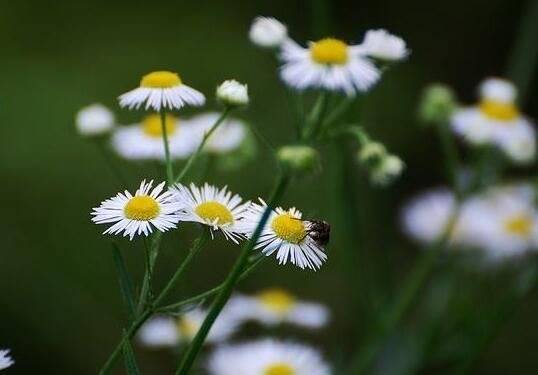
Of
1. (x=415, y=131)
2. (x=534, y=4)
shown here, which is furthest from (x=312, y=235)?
(x=415, y=131)

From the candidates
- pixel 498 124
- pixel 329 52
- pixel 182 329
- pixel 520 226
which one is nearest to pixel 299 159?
pixel 329 52

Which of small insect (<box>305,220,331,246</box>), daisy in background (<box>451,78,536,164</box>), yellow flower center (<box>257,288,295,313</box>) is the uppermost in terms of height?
daisy in background (<box>451,78,536,164</box>)

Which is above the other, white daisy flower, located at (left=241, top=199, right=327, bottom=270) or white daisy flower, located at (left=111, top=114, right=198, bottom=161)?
white daisy flower, located at (left=111, top=114, right=198, bottom=161)

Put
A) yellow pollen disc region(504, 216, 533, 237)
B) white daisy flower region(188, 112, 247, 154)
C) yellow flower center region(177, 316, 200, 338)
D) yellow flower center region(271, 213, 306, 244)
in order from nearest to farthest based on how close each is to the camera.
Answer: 1. yellow flower center region(271, 213, 306, 244)
2. yellow flower center region(177, 316, 200, 338)
3. white daisy flower region(188, 112, 247, 154)
4. yellow pollen disc region(504, 216, 533, 237)

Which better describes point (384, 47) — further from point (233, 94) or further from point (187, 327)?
point (187, 327)

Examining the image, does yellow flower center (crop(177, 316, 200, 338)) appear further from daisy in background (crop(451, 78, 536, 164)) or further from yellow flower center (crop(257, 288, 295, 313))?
daisy in background (crop(451, 78, 536, 164))

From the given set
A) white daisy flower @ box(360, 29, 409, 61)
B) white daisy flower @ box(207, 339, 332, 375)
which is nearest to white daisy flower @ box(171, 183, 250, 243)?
white daisy flower @ box(360, 29, 409, 61)
